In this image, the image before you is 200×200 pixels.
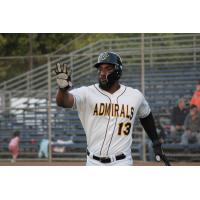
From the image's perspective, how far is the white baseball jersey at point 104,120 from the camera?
18.1 ft

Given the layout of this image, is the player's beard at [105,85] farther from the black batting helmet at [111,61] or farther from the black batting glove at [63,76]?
the black batting glove at [63,76]

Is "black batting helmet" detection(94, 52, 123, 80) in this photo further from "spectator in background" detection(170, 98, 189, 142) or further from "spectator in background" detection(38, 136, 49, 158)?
"spectator in background" detection(38, 136, 49, 158)

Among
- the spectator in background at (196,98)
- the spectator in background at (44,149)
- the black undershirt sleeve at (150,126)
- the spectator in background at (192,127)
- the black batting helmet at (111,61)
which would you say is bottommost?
the spectator in background at (44,149)

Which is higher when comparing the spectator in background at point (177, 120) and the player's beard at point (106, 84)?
the player's beard at point (106, 84)

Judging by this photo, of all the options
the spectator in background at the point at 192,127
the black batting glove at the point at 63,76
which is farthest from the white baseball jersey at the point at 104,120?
the spectator in background at the point at 192,127

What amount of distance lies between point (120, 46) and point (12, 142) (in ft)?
13.3

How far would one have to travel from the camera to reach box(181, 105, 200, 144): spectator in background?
14458mm

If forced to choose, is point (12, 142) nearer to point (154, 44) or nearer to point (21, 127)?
point (21, 127)

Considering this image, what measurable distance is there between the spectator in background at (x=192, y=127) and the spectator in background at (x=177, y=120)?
20cm

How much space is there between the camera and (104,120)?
5.55 m

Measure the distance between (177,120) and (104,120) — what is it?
9.54 metres

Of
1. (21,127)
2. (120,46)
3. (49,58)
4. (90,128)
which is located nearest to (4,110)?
(21,127)

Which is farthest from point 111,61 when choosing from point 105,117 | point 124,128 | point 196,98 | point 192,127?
point 196,98

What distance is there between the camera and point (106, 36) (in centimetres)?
1967
